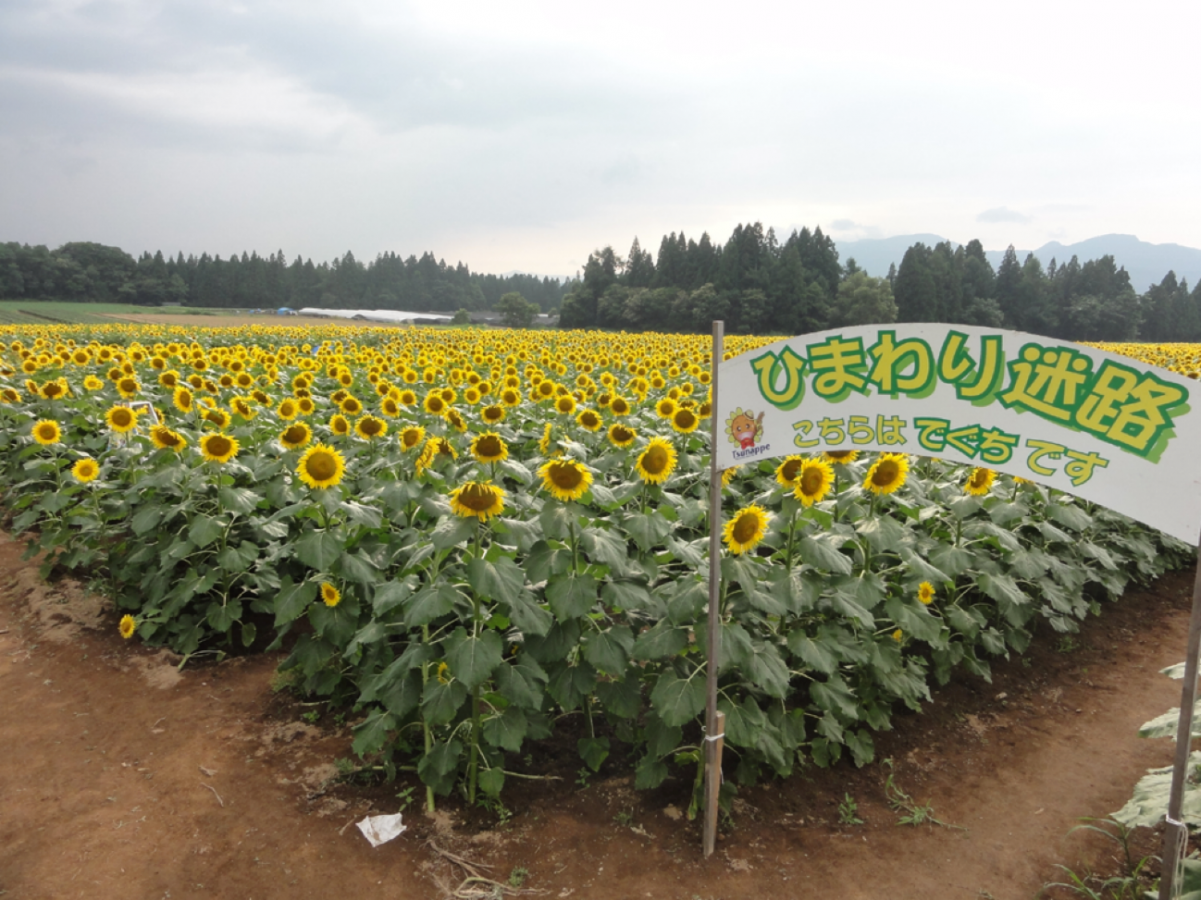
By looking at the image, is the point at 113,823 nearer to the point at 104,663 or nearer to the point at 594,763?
the point at 104,663

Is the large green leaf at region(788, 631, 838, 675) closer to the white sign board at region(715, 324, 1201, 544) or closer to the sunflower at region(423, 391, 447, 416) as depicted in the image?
the white sign board at region(715, 324, 1201, 544)

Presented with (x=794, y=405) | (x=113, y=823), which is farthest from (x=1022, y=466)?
(x=113, y=823)

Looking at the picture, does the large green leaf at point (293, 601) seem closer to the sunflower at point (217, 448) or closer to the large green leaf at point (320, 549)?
the large green leaf at point (320, 549)

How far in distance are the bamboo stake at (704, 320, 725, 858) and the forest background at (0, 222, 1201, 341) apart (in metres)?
51.2

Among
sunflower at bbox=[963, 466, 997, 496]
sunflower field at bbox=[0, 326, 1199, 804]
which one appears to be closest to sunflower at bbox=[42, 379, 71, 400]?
sunflower field at bbox=[0, 326, 1199, 804]

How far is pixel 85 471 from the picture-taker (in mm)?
5594

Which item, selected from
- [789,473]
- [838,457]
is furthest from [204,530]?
[838,457]

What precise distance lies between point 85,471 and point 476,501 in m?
4.47

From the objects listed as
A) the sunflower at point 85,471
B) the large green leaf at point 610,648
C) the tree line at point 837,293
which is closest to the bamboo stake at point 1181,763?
the large green leaf at point 610,648

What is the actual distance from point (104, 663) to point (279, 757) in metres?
2.09

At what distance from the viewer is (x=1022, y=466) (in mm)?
2605

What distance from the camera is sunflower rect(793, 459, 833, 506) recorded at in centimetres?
326

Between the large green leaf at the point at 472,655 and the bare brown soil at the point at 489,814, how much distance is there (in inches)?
39.9

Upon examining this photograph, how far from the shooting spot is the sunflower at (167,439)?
5023 mm
